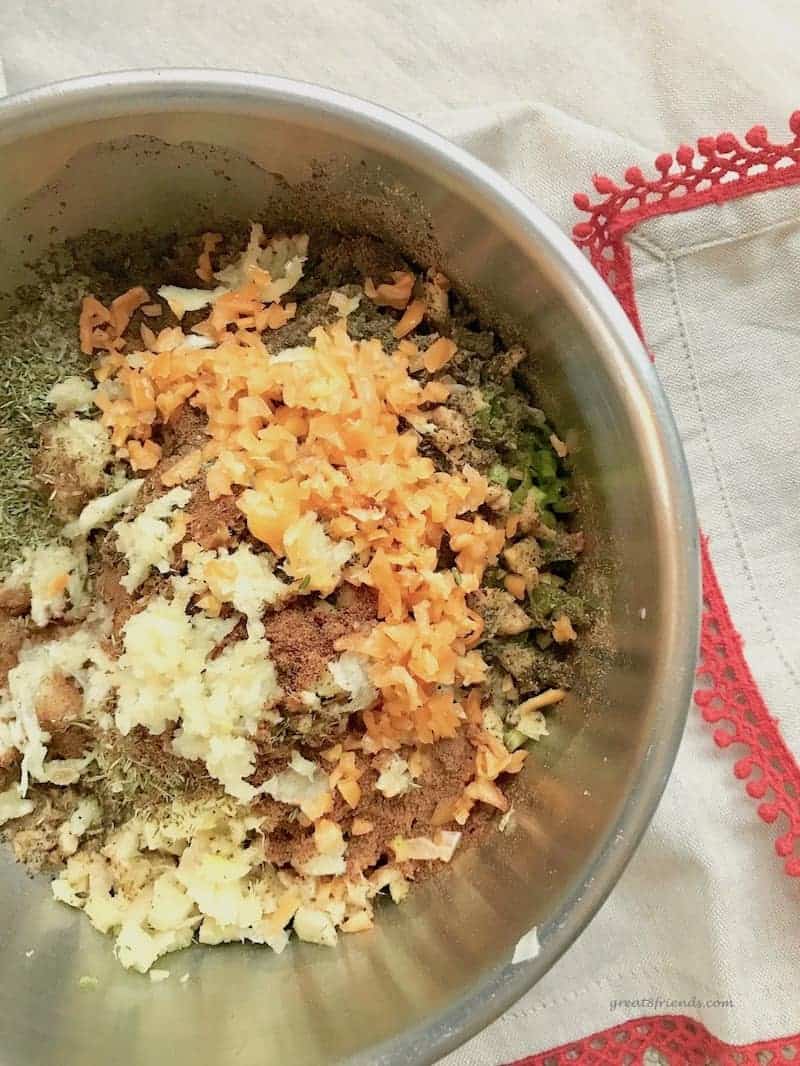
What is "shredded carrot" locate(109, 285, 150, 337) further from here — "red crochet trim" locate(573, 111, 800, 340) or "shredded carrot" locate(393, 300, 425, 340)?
"red crochet trim" locate(573, 111, 800, 340)

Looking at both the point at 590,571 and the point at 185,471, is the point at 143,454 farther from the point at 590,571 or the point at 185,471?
the point at 590,571

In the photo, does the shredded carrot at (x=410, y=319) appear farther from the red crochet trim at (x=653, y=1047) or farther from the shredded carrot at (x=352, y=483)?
the red crochet trim at (x=653, y=1047)

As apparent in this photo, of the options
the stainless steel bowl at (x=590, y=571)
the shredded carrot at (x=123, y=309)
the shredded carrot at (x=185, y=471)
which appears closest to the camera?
the stainless steel bowl at (x=590, y=571)

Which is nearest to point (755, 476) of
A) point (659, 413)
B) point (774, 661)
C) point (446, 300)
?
point (774, 661)

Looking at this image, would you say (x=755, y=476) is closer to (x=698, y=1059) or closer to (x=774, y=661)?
(x=774, y=661)

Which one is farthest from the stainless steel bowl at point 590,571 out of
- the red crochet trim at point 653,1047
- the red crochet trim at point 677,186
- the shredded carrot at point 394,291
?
the red crochet trim at point 653,1047

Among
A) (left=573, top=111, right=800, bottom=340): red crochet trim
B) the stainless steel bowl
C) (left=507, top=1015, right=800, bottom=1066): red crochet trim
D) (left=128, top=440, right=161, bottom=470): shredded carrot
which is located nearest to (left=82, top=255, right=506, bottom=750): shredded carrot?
(left=128, top=440, right=161, bottom=470): shredded carrot

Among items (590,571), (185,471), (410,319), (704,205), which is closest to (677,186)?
(704,205)

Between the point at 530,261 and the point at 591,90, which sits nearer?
the point at 530,261
